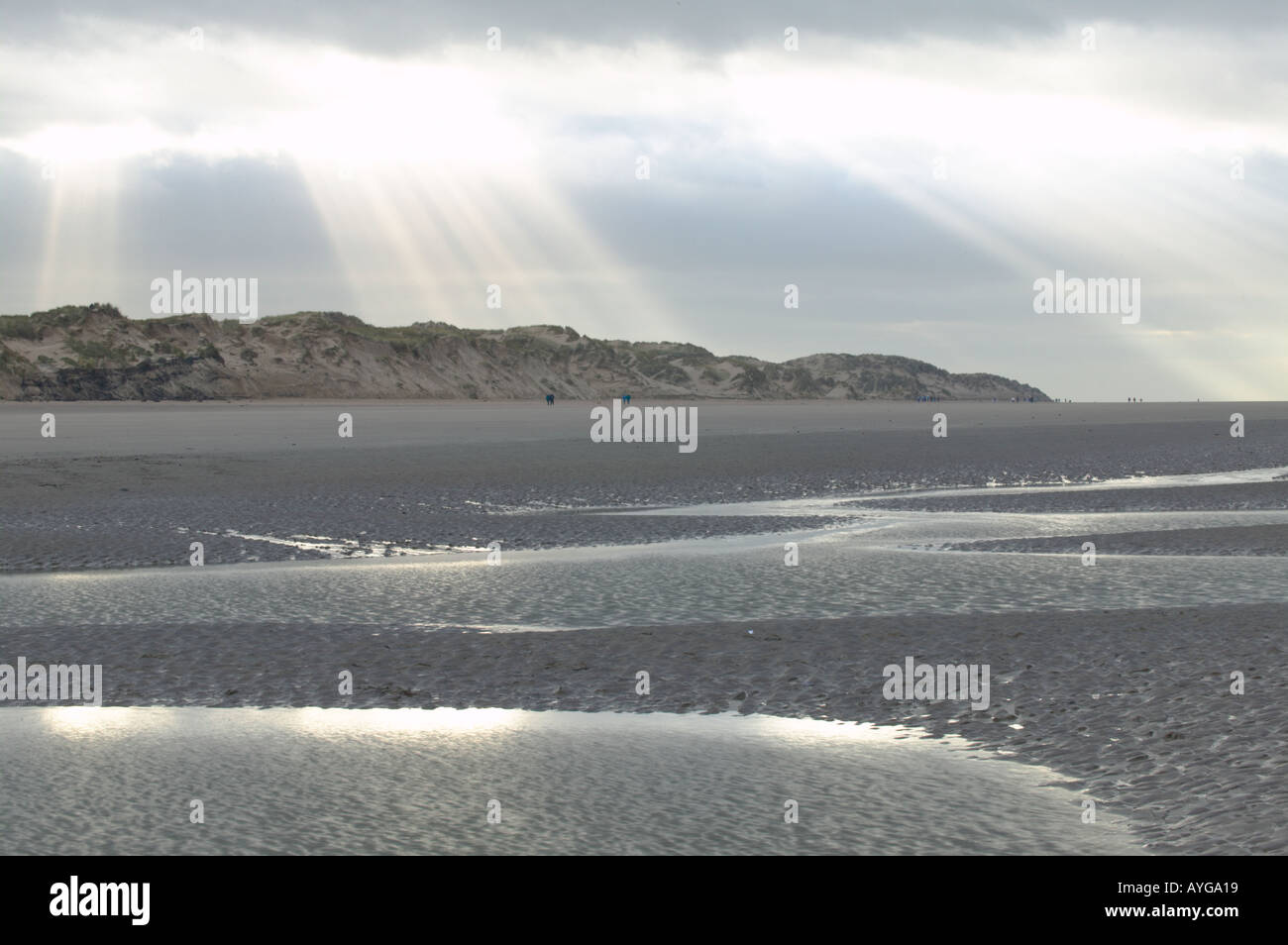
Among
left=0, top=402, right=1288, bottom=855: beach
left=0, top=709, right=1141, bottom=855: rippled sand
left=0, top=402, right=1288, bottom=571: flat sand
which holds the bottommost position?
left=0, top=709, right=1141, bottom=855: rippled sand

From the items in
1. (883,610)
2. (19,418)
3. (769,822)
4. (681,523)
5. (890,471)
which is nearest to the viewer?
(769,822)

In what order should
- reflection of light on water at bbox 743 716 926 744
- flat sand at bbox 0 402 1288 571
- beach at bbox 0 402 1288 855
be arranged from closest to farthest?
1. reflection of light on water at bbox 743 716 926 744
2. beach at bbox 0 402 1288 855
3. flat sand at bbox 0 402 1288 571

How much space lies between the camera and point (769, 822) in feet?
22.6

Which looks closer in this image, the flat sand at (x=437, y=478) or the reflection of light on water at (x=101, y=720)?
the reflection of light on water at (x=101, y=720)

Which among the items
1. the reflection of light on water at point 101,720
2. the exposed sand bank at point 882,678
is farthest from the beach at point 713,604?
the reflection of light on water at point 101,720

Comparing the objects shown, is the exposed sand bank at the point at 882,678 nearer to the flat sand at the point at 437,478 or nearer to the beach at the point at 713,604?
the beach at the point at 713,604

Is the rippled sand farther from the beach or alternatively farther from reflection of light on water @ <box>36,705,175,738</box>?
the beach

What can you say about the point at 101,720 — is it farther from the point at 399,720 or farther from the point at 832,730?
the point at 832,730

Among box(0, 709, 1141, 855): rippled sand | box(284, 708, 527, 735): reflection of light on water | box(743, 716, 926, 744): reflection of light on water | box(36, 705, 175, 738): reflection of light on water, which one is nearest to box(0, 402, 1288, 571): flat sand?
box(36, 705, 175, 738): reflection of light on water

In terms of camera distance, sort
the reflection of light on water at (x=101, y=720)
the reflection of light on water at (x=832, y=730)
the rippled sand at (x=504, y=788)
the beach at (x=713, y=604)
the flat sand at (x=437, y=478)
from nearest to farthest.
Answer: the rippled sand at (x=504, y=788)
the reflection of light on water at (x=832, y=730)
the reflection of light on water at (x=101, y=720)
the beach at (x=713, y=604)
the flat sand at (x=437, y=478)

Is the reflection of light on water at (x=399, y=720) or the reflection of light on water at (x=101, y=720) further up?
the reflection of light on water at (x=101, y=720)
